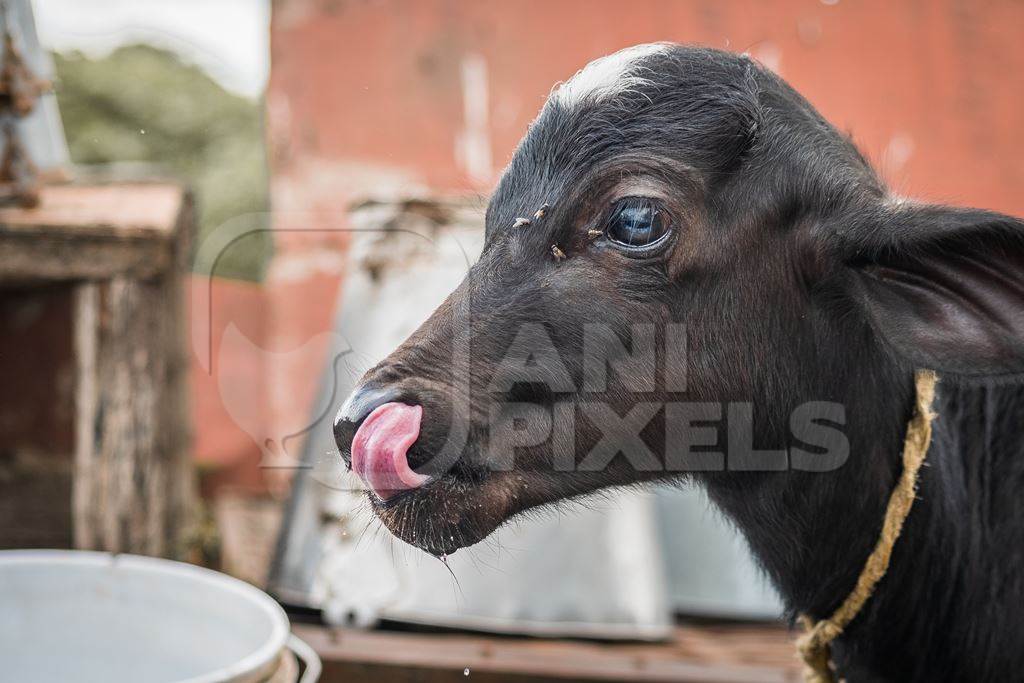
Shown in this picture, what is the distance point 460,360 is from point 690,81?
2.04 feet

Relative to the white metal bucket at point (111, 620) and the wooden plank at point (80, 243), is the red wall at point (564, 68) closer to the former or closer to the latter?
the wooden plank at point (80, 243)

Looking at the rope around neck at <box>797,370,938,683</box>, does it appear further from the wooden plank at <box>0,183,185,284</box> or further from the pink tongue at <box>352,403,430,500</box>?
the wooden plank at <box>0,183,185,284</box>

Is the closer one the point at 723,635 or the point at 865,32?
the point at 723,635

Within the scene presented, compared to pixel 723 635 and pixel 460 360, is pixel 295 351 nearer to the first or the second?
pixel 723 635

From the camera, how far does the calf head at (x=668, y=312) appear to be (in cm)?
143

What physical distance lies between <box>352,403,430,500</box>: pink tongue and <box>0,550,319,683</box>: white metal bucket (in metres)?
0.70

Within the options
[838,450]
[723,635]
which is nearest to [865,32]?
[723,635]

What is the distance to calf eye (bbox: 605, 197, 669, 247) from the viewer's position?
1.47m

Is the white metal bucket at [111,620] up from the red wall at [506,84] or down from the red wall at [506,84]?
down

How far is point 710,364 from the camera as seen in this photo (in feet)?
5.08

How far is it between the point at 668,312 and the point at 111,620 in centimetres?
138

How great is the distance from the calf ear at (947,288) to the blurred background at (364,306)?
476 millimetres

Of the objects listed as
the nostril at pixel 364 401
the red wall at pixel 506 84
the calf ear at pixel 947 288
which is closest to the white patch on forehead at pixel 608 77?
the calf ear at pixel 947 288

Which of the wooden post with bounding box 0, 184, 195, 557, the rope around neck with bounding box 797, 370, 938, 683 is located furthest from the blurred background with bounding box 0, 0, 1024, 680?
the rope around neck with bounding box 797, 370, 938, 683
